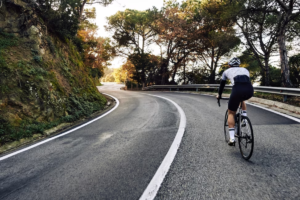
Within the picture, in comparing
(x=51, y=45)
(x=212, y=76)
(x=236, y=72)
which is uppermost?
(x=51, y=45)

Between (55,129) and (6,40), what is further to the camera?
(6,40)

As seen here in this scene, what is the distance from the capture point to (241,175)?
2.52m

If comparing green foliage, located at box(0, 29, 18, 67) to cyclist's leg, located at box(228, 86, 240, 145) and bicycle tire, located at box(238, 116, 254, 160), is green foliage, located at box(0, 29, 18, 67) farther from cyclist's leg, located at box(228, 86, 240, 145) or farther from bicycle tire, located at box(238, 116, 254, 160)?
bicycle tire, located at box(238, 116, 254, 160)

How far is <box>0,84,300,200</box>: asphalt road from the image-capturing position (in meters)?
2.26

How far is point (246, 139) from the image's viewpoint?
3.05 meters

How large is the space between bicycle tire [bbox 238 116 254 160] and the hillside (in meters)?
6.00

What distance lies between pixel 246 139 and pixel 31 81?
7348 millimetres

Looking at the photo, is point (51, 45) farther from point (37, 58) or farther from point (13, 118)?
point (13, 118)

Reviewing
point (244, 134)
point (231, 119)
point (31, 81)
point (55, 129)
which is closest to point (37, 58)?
point (31, 81)

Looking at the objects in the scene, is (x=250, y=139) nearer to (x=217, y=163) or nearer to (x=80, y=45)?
(x=217, y=163)

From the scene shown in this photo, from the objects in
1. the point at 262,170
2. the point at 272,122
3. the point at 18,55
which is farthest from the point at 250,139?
the point at 18,55

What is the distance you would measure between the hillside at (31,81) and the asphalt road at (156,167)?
6.09 feet

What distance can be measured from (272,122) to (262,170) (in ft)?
10.8

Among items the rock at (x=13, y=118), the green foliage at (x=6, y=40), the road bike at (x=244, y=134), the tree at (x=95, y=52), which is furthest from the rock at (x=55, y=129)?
the tree at (x=95, y=52)
